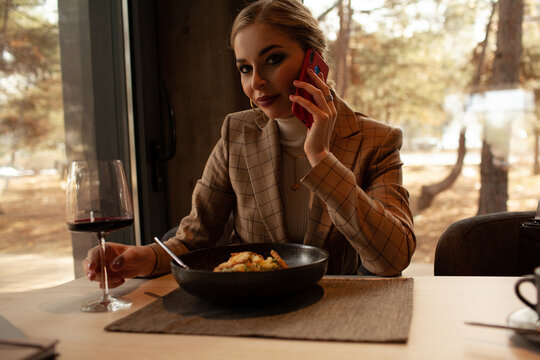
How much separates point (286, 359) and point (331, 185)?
22.1 inches

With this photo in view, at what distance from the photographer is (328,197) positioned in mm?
1140

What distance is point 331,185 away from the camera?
44.7 inches

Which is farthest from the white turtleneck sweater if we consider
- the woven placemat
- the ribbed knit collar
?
the woven placemat

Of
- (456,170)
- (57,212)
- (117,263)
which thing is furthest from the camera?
(456,170)

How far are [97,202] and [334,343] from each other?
0.55 meters

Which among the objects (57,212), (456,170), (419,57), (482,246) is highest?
(419,57)

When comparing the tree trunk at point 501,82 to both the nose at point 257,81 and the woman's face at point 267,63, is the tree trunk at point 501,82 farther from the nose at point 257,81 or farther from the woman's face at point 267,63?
the nose at point 257,81

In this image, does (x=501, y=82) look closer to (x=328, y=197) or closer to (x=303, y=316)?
(x=328, y=197)

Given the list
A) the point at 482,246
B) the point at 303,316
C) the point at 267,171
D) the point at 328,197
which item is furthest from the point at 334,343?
the point at 482,246

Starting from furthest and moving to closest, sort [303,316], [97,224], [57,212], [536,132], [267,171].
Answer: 1. [536,132]
2. [57,212]
3. [267,171]
4. [97,224]
5. [303,316]

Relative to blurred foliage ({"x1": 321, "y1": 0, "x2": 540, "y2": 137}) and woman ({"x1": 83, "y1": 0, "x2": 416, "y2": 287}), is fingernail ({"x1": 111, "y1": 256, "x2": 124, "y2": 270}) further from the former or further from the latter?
blurred foliage ({"x1": 321, "y1": 0, "x2": 540, "y2": 137})

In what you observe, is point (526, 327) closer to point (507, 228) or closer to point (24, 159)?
point (507, 228)

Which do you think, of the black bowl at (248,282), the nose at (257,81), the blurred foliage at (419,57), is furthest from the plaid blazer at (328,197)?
the blurred foliage at (419,57)

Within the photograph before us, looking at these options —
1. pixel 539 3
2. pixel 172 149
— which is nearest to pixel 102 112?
pixel 172 149
